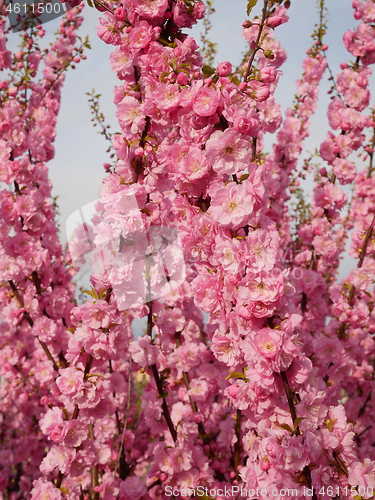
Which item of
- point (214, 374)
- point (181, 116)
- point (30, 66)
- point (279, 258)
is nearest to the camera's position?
point (279, 258)

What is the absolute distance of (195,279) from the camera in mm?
1593

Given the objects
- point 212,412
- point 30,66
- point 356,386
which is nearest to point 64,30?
point 30,66

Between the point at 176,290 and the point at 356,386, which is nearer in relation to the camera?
the point at 176,290

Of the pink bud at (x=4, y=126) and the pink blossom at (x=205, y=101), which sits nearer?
the pink blossom at (x=205, y=101)

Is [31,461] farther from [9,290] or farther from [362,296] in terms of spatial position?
[362,296]

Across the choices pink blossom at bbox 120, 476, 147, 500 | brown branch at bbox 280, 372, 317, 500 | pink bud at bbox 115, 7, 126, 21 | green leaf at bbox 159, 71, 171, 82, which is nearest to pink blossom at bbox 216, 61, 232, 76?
green leaf at bbox 159, 71, 171, 82

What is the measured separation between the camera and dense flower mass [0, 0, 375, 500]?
1.45 meters

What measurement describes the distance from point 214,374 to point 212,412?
43 cm

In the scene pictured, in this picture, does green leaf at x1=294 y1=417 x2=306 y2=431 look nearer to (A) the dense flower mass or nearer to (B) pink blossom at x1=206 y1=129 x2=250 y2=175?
(A) the dense flower mass

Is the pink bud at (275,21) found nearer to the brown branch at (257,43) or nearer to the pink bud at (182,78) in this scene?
the brown branch at (257,43)

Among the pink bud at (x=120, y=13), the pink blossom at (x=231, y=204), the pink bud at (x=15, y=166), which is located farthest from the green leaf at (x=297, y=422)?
the pink bud at (x=15, y=166)

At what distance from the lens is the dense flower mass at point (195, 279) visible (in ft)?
4.77

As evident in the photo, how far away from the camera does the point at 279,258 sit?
4.75 ft

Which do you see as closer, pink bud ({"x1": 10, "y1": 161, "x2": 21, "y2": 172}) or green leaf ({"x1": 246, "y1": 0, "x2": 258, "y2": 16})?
green leaf ({"x1": 246, "y1": 0, "x2": 258, "y2": 16})
